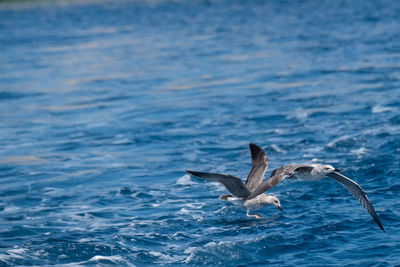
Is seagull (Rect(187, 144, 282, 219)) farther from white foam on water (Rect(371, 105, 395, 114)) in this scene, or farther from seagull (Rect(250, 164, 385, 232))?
white foam on water (Rect(371, 105, 395, 114))

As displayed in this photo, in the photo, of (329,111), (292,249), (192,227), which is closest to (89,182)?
(192,227)

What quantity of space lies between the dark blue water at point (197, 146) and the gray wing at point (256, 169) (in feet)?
2.90

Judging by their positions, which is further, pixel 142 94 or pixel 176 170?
pixel 142 94

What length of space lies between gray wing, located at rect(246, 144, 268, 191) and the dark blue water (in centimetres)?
89

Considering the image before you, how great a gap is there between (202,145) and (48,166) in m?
4.43

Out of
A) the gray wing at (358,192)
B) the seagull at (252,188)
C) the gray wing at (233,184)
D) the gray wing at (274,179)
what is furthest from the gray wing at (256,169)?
Result: the gray wing at (358,192)

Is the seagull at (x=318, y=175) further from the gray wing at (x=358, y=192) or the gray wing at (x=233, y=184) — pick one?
the gray wing at (x=233, y=184)

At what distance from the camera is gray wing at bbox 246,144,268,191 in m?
11.9

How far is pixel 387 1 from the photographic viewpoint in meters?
60.2

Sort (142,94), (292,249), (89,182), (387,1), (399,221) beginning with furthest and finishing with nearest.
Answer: (387,1), (142,94), (89,182), (399,221), (292,249)

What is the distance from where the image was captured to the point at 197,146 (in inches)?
738

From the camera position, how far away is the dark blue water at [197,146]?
1145cm

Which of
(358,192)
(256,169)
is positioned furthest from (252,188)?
(358,192)

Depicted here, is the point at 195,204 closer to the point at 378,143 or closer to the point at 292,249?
the point at 292,249
